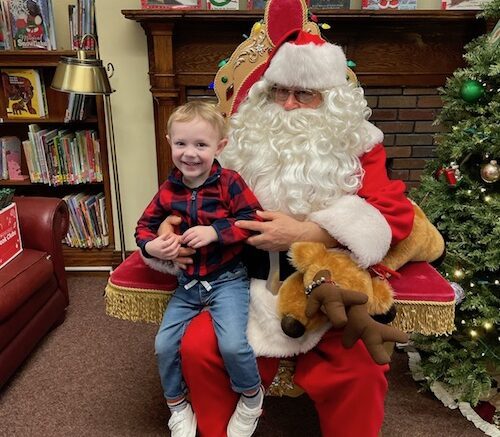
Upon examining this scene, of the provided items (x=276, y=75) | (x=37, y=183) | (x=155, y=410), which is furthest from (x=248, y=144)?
(x=37, y=183)

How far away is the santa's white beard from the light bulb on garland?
0.45m

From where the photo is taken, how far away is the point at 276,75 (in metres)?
1.68

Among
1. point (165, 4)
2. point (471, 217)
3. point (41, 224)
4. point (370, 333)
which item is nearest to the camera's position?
point (370, 333)

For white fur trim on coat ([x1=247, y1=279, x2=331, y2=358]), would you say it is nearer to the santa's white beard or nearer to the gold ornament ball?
the santa's white beard

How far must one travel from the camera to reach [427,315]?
5.24ft

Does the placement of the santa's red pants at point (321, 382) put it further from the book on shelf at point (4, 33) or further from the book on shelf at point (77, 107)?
the book on shelf at point (4, 33)

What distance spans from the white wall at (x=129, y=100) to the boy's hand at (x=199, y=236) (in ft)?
5.22

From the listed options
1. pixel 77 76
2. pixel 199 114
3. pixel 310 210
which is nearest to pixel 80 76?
pixel 77 76

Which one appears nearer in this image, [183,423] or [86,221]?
[183,423]

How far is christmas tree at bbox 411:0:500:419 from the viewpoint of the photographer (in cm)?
180

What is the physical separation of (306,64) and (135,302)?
1.00 metres

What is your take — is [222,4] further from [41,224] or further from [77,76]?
[41,224]

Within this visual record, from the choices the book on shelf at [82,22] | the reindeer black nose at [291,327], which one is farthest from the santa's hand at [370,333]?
the book on shelf at [82,22]

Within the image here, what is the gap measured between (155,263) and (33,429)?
847 millimetres
